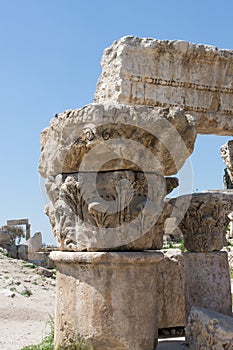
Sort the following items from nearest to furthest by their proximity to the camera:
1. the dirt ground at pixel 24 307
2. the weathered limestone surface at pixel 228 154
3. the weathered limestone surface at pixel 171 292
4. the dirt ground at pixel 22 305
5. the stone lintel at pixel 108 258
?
the stone lintel at pixel 108 258, the weathered limestone surface at pixel 171 292, the dirt ground at pixel 24 307, the dirt ground at pixel 22 305, the weathered limestone surface at pixel 228 154

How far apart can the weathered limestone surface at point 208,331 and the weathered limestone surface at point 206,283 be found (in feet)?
2.29

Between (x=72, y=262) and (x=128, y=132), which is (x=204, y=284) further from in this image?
(x=128, y=132)

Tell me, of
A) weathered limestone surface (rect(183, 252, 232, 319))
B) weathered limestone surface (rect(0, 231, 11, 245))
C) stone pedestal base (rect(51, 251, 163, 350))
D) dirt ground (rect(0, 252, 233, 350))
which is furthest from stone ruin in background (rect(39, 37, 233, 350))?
weathered limestone surface (rect(0, 231, 11, 245))

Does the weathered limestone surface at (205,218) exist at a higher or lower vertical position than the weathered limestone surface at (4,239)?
lower

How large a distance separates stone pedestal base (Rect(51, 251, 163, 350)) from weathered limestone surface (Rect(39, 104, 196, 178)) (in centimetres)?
62

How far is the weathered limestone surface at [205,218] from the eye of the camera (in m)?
3.89

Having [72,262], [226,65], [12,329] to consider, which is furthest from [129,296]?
[226,65]

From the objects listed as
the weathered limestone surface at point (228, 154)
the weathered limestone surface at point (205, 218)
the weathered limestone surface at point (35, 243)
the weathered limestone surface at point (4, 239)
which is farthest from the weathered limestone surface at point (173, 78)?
the weathered limestone surface at point (35, 243)

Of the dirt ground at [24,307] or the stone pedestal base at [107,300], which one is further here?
the dirt ground at [24,307]

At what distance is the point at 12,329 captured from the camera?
5.17 m

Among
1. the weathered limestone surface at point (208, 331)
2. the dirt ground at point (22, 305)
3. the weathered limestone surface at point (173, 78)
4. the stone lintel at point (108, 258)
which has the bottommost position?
the dirt ground at point (22, 305)

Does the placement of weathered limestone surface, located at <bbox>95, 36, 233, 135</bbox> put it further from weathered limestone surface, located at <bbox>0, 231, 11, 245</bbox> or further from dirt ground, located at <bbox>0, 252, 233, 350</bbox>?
weathered limestone surface, located at <bbox>0, 231, 11, 245</bbox>

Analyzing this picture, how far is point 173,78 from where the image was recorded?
7621mm

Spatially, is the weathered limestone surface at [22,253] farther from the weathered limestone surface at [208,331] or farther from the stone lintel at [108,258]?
the stone lintel at [108,258]
